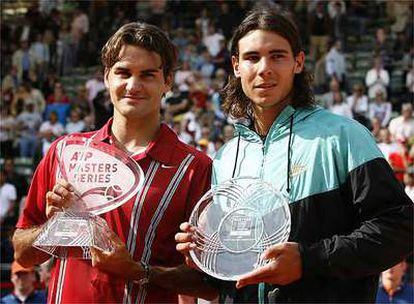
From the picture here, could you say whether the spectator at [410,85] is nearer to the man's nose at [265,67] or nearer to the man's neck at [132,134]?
the man's neck at [132,134]

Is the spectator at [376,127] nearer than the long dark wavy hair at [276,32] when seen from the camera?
No

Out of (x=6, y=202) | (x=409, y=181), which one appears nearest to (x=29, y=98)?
(x=6, y=202)

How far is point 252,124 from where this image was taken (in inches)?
123

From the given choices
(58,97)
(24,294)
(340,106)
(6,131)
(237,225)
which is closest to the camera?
(237,225)

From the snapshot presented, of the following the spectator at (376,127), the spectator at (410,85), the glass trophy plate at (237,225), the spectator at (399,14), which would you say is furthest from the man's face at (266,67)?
the spectator at (399,14)

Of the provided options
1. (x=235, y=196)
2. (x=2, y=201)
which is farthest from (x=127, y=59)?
(x=2, y=201)

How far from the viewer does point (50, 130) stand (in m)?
16.0

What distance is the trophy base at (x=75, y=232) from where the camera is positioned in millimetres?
2994

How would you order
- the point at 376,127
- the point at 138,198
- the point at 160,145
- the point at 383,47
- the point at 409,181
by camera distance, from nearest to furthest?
the point at 138,198 → the point at 160,145 → the point at 409,181 → the point at 376,127 → the point at 383,47

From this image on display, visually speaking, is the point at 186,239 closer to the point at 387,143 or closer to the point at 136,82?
the point at 136,82

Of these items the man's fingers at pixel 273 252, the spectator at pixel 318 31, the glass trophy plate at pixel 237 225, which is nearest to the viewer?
the man's fingers at pixel 273 252

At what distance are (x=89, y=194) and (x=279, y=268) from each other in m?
0.78

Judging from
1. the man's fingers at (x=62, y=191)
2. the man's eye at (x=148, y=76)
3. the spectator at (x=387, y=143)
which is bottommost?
the spectator at (x=387, y=143)

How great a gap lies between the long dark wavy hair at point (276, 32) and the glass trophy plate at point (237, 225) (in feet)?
1.30
